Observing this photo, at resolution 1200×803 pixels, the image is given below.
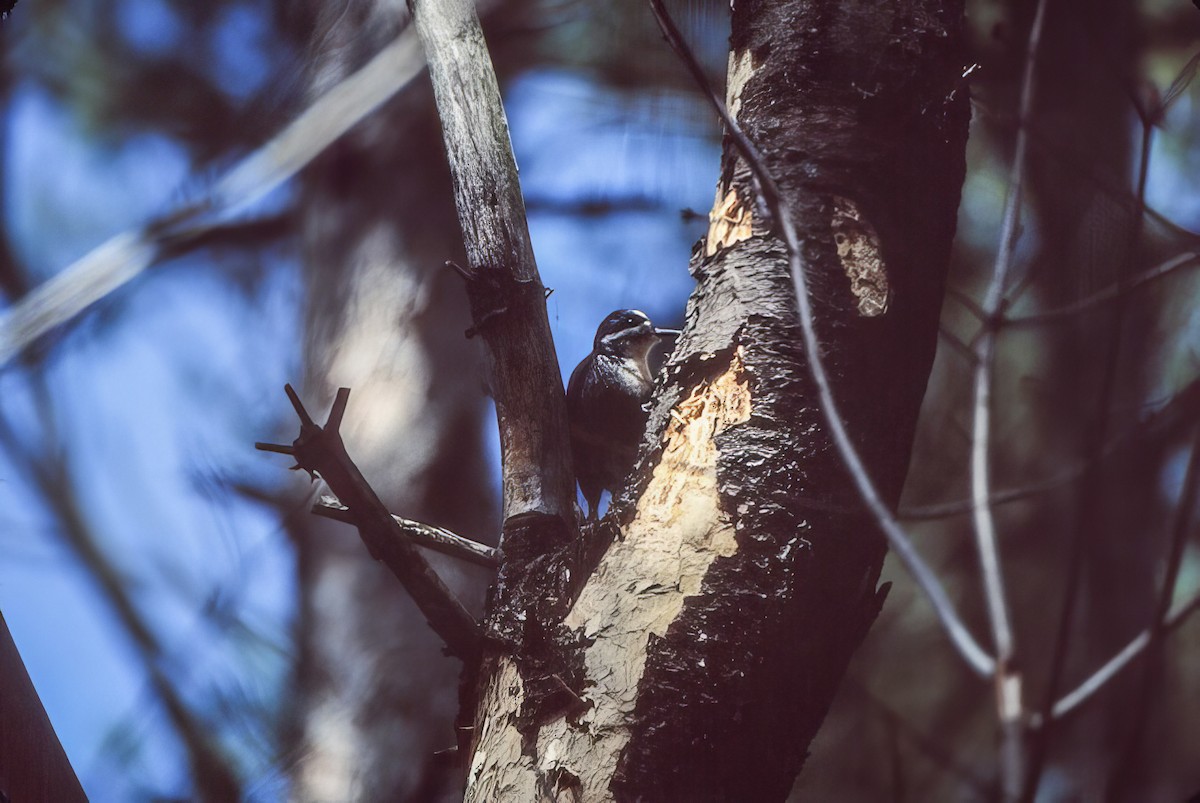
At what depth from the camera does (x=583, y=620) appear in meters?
0.72

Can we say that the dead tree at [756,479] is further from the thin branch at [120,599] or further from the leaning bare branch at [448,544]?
the thin branch at [120,599]

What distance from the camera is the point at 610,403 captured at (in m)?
0.96

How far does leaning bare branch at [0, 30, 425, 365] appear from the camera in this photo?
108 centimetres

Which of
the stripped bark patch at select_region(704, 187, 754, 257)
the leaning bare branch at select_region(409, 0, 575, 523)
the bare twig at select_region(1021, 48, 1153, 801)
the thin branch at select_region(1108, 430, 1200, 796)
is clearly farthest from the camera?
the leaning bare branch at select_region(409, 0, 575, 523)

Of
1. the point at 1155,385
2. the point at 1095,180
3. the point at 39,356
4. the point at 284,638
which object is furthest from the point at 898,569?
the point at 39,356

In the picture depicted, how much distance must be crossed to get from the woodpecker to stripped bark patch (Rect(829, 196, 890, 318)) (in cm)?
26

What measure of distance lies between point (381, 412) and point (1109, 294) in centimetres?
77

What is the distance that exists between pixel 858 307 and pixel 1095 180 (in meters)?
0.27

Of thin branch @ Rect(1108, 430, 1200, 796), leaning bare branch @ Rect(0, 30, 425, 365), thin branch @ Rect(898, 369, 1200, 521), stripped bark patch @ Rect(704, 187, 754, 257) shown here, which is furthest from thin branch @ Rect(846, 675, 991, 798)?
leaning bare branch @ Rect(0, 30, 425, 365)

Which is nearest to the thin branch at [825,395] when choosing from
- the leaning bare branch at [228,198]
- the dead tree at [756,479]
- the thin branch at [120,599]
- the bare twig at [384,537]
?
the dead tree at [756,479]

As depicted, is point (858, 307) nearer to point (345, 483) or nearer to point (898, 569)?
point (898, 569)

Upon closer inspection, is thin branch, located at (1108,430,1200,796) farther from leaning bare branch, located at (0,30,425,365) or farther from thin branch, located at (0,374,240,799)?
leaning bare branch, located at (0,30,425,365)

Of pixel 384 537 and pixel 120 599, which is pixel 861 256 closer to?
pixel 384 537

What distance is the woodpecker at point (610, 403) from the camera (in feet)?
3.06
